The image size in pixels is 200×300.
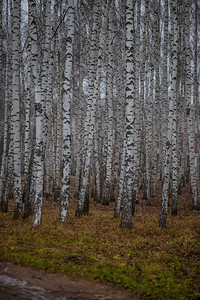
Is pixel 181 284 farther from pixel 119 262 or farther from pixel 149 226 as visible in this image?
pixel 149 226

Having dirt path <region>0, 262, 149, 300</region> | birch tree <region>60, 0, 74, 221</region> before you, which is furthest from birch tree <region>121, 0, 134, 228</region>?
dirt path <region>0, 262, 149, 300</region>

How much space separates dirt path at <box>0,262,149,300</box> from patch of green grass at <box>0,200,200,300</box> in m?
0.23

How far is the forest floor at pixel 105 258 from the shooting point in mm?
4340

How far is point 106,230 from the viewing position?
8188 millimetres

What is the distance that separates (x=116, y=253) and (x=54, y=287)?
210 centimetres

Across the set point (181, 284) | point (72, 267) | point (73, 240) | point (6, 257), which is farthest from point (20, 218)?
point (181, 284)

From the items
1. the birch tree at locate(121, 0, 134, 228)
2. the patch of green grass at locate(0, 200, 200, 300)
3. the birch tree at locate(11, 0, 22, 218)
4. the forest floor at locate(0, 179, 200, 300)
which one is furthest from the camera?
the birch tree at locate(11, 0, 22, 218)

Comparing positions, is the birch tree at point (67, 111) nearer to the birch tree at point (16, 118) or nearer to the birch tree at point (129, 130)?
the birch tree at point (16, 118)

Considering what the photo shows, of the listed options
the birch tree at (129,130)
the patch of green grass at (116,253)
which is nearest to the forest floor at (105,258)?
the patch of green grass at (116,253)

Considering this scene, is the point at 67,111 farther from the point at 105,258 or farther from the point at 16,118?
the point at 105,258

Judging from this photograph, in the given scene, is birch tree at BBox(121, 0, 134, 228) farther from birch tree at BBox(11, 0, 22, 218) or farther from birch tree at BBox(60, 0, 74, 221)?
birch tree at BBox(11, 0, 22, 218)

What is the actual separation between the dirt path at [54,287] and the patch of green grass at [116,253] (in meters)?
→ 0.23

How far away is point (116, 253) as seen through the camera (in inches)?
238

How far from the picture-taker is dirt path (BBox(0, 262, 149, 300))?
3.96m
